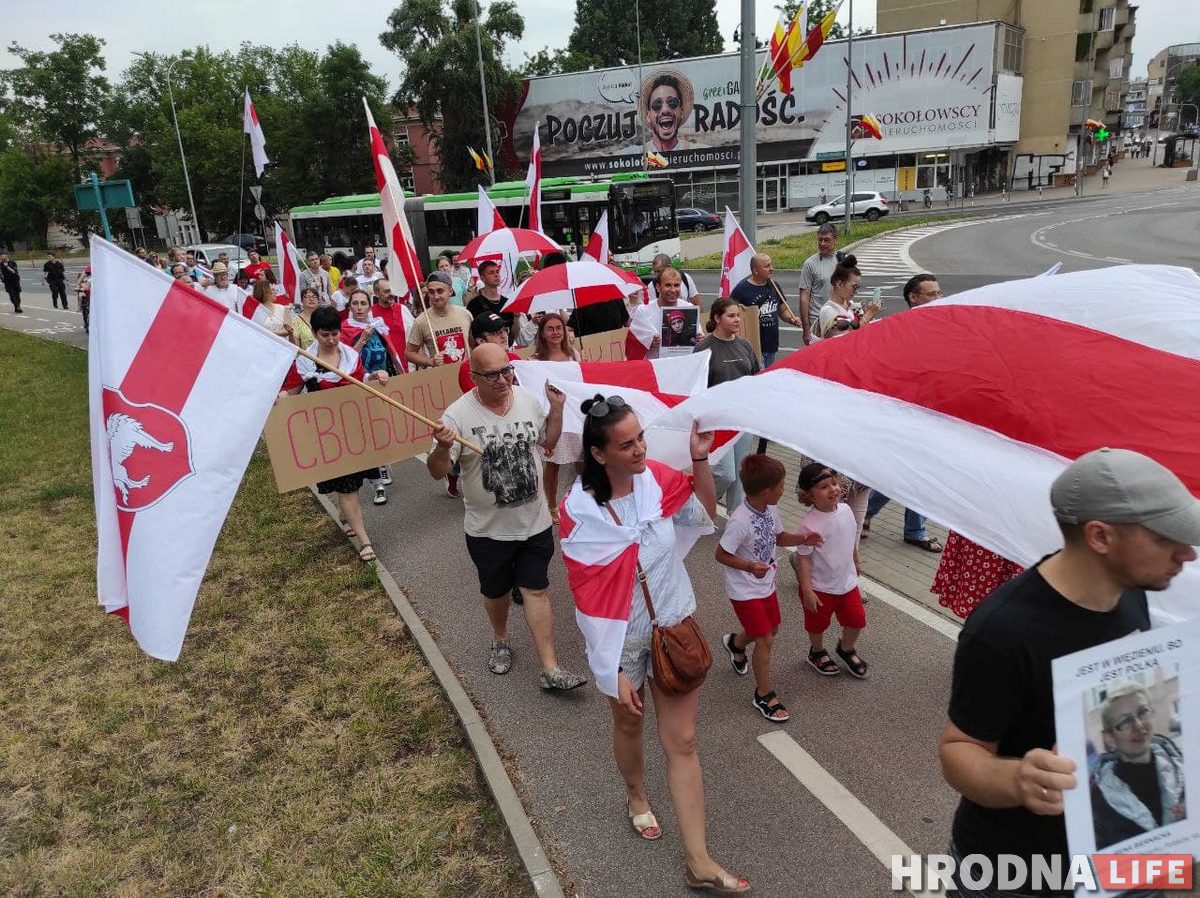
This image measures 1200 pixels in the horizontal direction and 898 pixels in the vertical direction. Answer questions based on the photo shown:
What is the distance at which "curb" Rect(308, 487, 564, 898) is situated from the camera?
10.5 feet

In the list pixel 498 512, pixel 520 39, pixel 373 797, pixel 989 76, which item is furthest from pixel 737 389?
pixel 520 39

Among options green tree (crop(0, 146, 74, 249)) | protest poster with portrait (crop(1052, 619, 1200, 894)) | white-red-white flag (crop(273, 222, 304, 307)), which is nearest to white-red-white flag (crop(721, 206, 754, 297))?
white-red-white flag (crop(273, 222, 304, 307))

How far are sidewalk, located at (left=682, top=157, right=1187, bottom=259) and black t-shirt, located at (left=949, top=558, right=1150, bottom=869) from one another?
98.6ft

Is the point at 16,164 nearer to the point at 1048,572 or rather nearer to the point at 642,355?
the point at 642,355

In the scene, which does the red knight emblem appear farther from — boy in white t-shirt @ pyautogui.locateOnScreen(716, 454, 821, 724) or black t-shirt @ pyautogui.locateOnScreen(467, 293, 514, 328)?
black t-shirt @ pyautogui.locateOnScreen(467, 293, 514, 328)

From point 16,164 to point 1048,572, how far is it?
84804mm

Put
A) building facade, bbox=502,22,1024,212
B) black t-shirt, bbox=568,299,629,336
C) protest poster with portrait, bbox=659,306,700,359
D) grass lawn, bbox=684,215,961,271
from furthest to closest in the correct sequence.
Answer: building facade, bbox=502,22,1024,212, grass lawn, bbox=684,215,961,271, black t-shirt, bbox=568,299,629,336, protest poster with portrait, bbox=659,306,700,359

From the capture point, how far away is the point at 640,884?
3148 mm

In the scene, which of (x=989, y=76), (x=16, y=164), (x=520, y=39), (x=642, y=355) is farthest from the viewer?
(x=16, y=164)

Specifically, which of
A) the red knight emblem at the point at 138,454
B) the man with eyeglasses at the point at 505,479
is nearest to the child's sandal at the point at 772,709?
the man with eyeglasses at the point at 505,479

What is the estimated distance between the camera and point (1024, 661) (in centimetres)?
173

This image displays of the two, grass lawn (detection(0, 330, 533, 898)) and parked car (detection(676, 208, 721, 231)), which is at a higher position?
parked car (detection(676, 208, 721, 231))

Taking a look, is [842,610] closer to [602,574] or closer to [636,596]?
[636,596]

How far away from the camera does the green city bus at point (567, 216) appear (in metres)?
22.3
